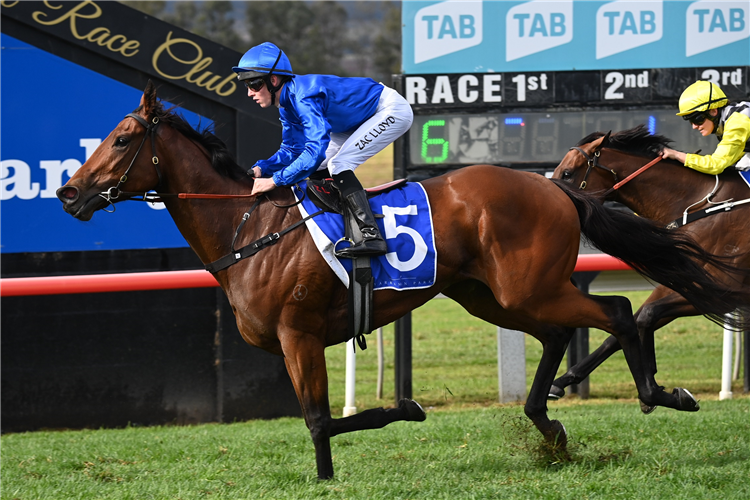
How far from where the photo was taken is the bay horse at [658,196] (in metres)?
4.78

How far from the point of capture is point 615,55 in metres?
6.58

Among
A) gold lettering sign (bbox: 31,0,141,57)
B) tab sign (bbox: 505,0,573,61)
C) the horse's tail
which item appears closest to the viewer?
the horse's tail

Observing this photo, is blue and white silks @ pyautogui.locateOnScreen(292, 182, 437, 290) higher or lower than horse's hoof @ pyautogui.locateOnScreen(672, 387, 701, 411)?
higher

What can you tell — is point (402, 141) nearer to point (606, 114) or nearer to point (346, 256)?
point (606, 114)

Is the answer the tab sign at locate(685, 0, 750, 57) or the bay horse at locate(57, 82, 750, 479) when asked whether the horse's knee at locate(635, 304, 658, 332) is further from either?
the tab sign at locate(685, 0, 750, 57)

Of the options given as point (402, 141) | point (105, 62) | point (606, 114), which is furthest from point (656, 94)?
point (105, 62)

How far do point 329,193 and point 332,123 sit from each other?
1.16 feet

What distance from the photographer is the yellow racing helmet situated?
4910mm

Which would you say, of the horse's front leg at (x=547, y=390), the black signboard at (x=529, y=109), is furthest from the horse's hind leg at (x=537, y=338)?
the black signboard at (x=529, y=109)

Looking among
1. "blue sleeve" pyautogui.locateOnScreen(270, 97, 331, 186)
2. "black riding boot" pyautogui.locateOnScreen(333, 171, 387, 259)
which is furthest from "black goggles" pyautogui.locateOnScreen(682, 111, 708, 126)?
"blue sleeve" pyautogui.locateOnScreen(270, 97, 331, 186)

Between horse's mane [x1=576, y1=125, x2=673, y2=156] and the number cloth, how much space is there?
1.51 meters

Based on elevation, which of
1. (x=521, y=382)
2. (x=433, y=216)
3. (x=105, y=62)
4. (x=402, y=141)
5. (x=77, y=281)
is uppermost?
(x=105, y=62)

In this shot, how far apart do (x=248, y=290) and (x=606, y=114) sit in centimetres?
365

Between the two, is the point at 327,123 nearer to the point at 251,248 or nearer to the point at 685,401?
the point at 251,248
